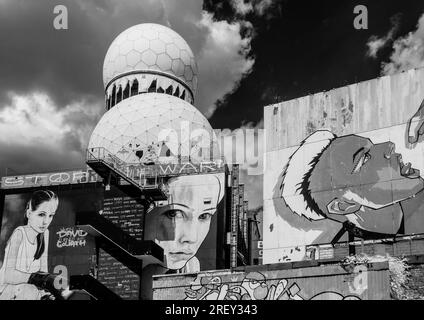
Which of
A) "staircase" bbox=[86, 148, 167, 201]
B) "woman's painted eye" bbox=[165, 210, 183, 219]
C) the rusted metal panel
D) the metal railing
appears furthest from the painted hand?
"staircase" bbox=[86, 148, 167, 201]

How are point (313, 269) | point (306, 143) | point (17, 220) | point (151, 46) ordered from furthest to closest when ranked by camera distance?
point (151, 46) < point (17, 220) < point (306, 143) < point (313, 269)

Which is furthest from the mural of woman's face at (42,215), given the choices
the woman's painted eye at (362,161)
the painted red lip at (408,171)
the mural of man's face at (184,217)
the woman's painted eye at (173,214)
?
the painted red lip at (408,171)

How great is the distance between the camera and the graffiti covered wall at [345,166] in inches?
1718

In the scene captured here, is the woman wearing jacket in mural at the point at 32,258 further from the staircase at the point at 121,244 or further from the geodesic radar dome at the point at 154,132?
the geodesic radar dome at the point at 154,132

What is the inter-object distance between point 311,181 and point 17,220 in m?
21.8

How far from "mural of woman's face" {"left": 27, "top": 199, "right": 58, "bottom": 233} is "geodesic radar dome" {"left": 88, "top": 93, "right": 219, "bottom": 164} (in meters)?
5.35

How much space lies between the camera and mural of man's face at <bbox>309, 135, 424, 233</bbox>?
43.6m

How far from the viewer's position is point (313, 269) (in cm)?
3806

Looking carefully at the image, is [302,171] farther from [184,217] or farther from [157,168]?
[157,168]

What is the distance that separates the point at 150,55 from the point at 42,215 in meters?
16.9

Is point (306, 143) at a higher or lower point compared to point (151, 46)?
lower

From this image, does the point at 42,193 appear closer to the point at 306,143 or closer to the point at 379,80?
the point at 306,143

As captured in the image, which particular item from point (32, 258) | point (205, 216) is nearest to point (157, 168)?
point (205, 216)

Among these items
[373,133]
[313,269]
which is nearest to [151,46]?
[373,133]
